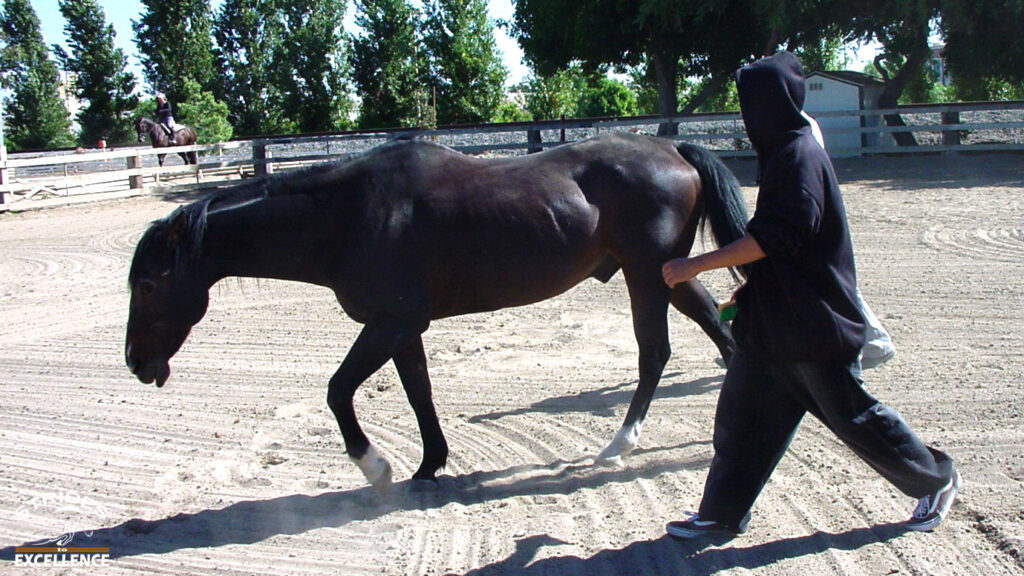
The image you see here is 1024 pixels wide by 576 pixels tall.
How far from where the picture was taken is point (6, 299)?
927cm

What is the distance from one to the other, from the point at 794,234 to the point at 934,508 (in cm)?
130

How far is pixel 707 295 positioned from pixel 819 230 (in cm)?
182

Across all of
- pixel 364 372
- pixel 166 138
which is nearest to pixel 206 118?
pixel 166 138

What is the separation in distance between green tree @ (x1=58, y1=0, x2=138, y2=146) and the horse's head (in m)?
40.2

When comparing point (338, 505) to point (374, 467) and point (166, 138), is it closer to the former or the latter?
point (374, 467)

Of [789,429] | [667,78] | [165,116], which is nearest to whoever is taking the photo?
[789,429]

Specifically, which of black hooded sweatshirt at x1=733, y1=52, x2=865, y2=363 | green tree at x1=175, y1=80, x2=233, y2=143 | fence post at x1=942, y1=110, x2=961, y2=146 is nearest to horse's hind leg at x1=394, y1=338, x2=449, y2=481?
black hooded sweatshirt at x1=733, y1=52, x2=865, y2=363

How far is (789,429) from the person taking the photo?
332cm

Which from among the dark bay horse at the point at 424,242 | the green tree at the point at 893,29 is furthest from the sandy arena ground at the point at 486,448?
the green tree at the point at 893,29

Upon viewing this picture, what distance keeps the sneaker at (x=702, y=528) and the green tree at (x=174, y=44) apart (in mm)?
39857

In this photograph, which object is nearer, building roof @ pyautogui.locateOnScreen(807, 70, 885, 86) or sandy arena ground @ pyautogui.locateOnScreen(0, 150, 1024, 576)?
sandy arena ground @ pyautogui.locateOnScreen(0, 150, 1024, 576)

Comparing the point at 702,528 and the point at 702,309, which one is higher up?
the point at 702,309

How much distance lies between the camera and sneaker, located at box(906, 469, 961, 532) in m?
3.34

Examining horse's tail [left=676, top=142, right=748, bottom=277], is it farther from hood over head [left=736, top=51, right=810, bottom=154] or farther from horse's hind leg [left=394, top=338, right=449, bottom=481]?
horse's hind leg [left=394, top=338, right=449, bottom=481]
